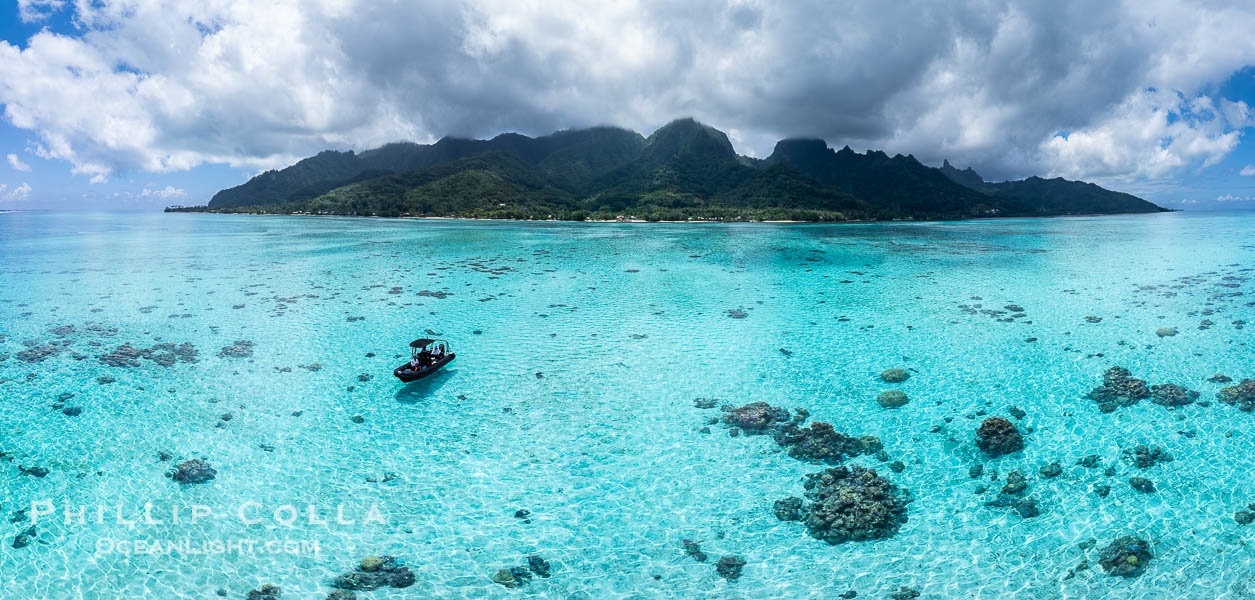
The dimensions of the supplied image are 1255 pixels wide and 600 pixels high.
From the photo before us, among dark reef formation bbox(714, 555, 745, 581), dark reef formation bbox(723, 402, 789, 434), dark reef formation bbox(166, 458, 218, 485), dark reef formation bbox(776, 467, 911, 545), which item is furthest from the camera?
dark reef formation bbox(723, 402, 789, 434)

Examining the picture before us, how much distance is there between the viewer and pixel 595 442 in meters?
17.4

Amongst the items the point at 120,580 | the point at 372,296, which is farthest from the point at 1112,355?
the point at 372,296

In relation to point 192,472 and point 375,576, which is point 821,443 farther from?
point 192,472

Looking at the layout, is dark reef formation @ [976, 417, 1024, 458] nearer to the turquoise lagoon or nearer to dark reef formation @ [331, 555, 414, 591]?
the turquoise lagoon

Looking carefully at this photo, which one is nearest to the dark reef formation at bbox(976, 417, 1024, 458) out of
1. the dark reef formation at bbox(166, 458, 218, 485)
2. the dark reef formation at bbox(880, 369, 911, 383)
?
the dark reef formation at bbox(880, 369, 911, 383)

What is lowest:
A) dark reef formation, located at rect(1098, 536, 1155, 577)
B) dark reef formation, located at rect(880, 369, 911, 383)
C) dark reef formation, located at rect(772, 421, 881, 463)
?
dark reef formation, located at rect(1098, 536, 1155, 577)

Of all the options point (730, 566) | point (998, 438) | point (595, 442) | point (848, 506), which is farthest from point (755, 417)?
point (998, 438)

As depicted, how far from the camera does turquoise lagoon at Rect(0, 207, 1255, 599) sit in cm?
1181

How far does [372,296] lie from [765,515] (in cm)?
3568

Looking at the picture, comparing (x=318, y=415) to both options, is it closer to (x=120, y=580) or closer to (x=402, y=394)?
(x=402, y=394)

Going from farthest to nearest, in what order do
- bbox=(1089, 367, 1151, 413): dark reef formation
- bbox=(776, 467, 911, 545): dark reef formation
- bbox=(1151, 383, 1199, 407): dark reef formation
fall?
bbox=(1089, 367, 1151, 413): dark reef formation → bbox=(1151, 383, 1199, 407): dark reef formation → bbox=(776, 467, 911, 545): dark reef formation

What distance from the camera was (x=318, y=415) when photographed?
19125 mm

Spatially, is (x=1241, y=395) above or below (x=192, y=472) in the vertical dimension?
above

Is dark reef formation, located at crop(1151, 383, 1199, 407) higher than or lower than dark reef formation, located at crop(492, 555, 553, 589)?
higher
